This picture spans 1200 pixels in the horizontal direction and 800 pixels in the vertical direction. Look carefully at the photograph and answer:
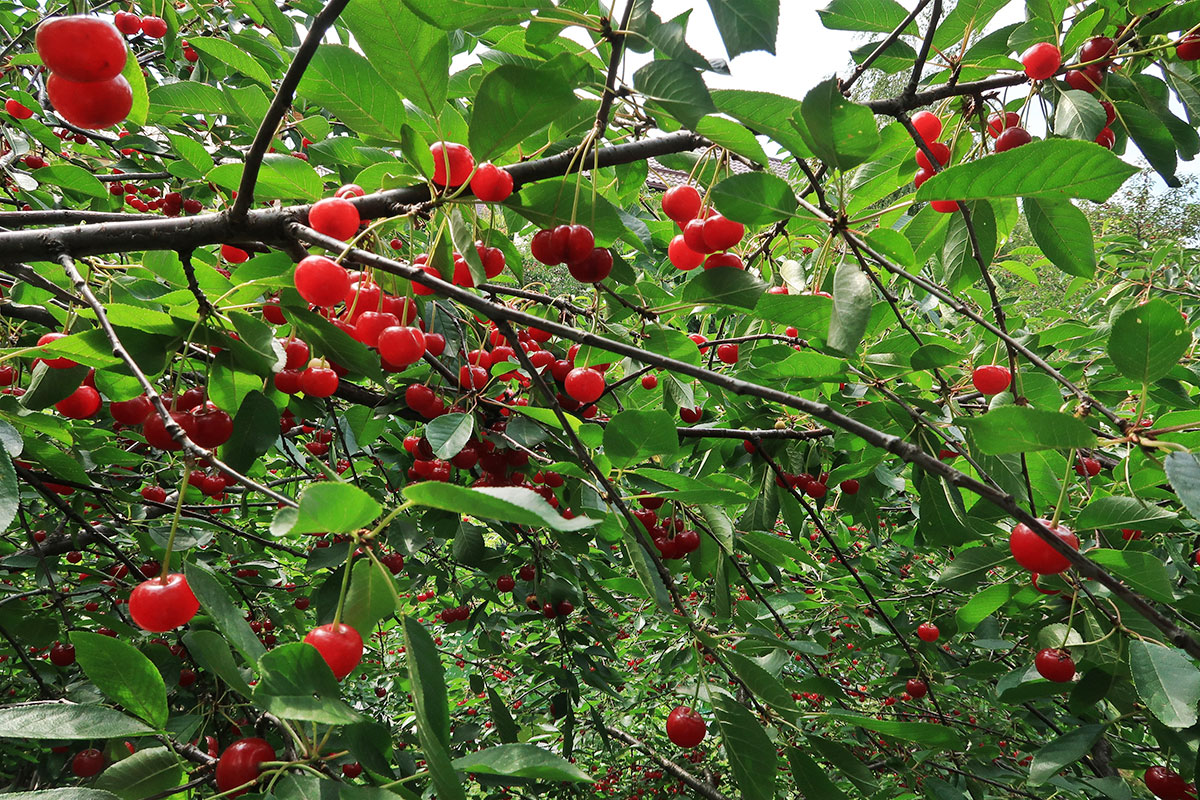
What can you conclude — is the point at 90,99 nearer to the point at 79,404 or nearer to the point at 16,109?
the point at 79,404

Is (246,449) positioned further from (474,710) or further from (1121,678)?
(474,710)

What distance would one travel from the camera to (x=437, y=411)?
69.2 inches

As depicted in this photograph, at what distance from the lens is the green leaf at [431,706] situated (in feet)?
2.27

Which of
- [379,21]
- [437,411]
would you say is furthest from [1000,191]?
[437,411]

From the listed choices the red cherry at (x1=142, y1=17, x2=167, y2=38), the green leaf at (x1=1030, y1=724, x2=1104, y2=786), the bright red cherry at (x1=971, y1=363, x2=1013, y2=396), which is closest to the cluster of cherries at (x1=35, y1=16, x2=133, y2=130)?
the bright red cherry at (x1=971, y1=363, x2=1013, y2=396)

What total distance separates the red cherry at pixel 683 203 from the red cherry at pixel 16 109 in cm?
277

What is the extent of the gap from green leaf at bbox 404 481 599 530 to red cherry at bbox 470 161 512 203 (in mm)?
676

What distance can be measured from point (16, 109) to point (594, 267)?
9.22ft

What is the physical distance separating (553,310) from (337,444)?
111 cm

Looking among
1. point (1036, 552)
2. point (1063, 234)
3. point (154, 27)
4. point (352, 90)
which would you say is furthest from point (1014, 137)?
point (154, 27)

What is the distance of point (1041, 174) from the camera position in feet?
3.22

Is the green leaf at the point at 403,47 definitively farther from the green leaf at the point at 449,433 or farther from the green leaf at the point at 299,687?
the green leaf at the point at 299,687

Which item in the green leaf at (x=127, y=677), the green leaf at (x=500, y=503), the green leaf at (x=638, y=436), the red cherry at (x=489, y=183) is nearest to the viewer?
the green leaf at (x=500, y=503)

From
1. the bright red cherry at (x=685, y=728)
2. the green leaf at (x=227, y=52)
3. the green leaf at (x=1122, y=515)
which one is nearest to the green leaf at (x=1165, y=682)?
the green leaf at (x=1122, y=515)
